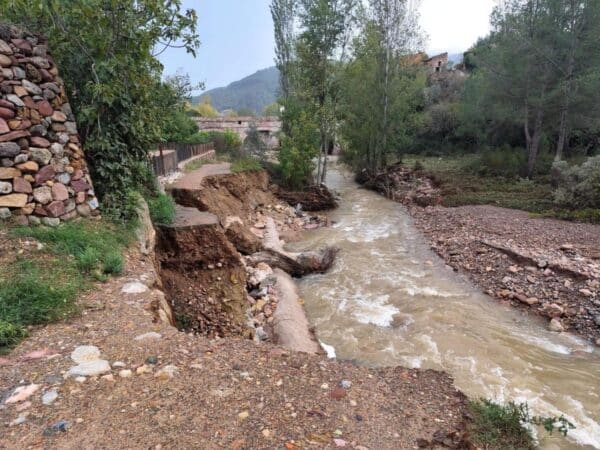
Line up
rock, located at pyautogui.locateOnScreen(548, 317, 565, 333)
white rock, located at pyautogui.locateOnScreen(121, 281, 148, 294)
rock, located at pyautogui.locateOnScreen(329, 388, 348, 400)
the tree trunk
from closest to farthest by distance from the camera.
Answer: rock, located at pyautogui.locateOnScreen(329, 388, 348, 400) → white rock, located at pyautogui.locateOnScreen(121, 281, 148, 294) → rock, located at pyautogui.locateOnScreen(548, 317, 565, 333) → the tree trunk

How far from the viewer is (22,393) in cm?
233

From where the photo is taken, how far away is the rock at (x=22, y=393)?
7.47ft

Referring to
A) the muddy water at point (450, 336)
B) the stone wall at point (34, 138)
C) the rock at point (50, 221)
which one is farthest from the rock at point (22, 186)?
the muddy water at point (450, 336)

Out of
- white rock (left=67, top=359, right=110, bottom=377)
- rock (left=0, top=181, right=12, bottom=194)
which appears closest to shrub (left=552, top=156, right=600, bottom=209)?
white rock (left=67, top=359, right=110, bottom=377)

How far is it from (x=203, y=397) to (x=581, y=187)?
40.0 ft

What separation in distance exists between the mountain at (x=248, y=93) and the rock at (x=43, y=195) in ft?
326

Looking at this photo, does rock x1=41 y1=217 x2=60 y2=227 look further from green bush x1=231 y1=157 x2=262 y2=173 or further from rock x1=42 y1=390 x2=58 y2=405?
green bush x1=231 y1=157 x2=262 y2=173

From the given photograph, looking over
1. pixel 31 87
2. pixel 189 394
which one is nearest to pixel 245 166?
pixel 31 87

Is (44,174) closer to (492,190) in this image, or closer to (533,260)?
(533,260)

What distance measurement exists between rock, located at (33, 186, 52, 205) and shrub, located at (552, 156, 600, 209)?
1309 centimetres

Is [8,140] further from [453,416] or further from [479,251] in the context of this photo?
[479,251]

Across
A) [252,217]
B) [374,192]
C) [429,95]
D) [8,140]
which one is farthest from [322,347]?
[429,95]

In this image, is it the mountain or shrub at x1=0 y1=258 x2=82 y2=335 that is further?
the mountain

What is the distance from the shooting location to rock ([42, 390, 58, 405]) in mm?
2291
